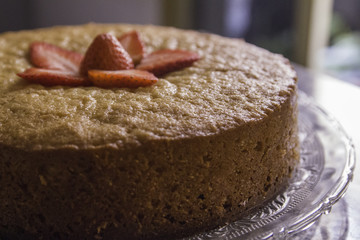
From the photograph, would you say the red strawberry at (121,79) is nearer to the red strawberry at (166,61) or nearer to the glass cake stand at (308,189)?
the red strawberry at (166,61)

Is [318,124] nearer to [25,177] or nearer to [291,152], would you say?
[291,152]

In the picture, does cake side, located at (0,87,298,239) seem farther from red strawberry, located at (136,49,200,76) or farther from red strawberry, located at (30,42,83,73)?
red strawberry, located at (30,42,83,73)

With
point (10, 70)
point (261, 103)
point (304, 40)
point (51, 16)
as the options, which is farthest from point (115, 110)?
point (51, 16)

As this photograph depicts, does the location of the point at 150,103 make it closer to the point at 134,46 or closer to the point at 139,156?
the point at 139,156

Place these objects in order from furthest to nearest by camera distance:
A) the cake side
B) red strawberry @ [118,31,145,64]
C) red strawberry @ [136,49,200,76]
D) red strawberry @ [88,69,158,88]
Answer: red strawberry @ [118,31,145,64] < red strawberry @ [136,49,200,76] < red strawberry @ [88,69,158,88] < the cake side

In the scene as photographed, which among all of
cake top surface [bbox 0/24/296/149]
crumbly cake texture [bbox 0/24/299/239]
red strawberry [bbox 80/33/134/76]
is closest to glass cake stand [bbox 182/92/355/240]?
crumbly cake texture [bbox 0/24/299/239]
